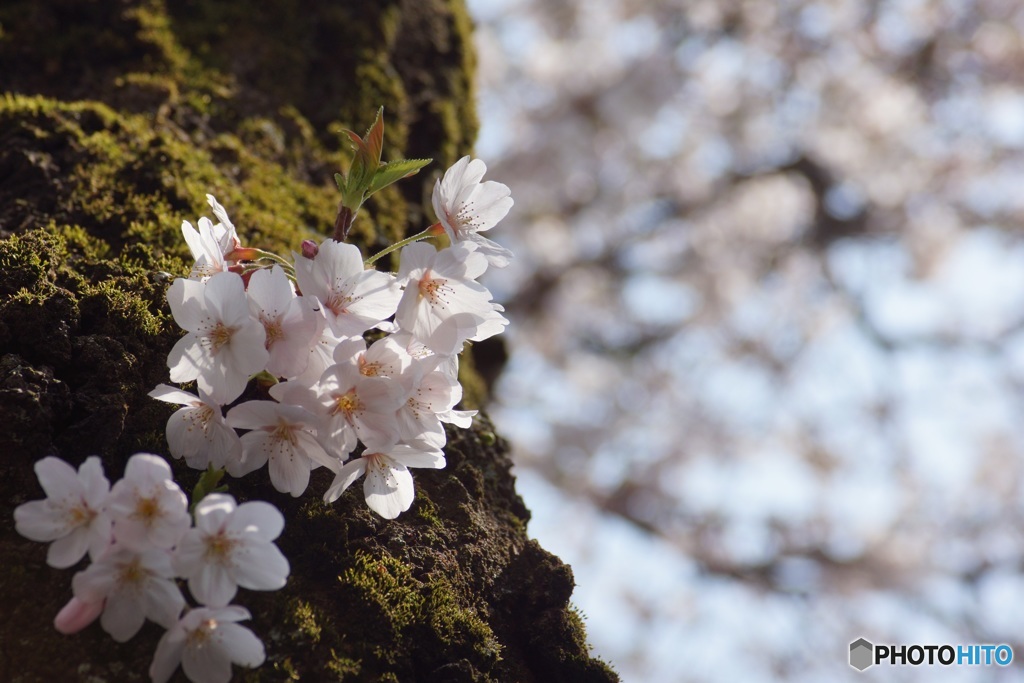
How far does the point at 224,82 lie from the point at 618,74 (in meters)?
6.50

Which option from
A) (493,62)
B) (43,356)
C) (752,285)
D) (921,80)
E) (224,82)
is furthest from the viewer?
(493,62)

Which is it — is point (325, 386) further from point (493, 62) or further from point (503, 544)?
point (493, 62)

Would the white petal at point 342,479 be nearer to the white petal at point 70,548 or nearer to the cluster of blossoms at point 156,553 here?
the cluster of blossoms at point 156,553

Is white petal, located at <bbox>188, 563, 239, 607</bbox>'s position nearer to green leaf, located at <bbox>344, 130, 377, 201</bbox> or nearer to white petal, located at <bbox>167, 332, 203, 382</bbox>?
white petal, located at <bbox>167, 332, 203, 382</bbox>

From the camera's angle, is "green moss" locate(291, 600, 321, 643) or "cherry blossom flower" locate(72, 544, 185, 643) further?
"green moss" locate(291, 600, 321, 643)

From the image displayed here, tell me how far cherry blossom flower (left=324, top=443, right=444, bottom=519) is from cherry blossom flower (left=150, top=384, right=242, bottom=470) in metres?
0.13

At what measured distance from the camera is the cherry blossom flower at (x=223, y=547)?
87cm

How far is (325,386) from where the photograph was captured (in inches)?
39.0

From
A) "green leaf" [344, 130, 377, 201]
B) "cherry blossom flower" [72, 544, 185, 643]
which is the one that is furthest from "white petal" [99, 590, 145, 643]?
"green leaf" [344, 130, 377, 201]

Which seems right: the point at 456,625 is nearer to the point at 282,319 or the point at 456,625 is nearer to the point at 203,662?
the point at 203,662

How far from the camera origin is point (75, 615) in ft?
2.89

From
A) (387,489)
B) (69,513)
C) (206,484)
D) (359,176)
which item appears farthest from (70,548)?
(359,176)

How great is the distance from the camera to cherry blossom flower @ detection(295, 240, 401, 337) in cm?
100

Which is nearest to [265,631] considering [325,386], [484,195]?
[325,386]
